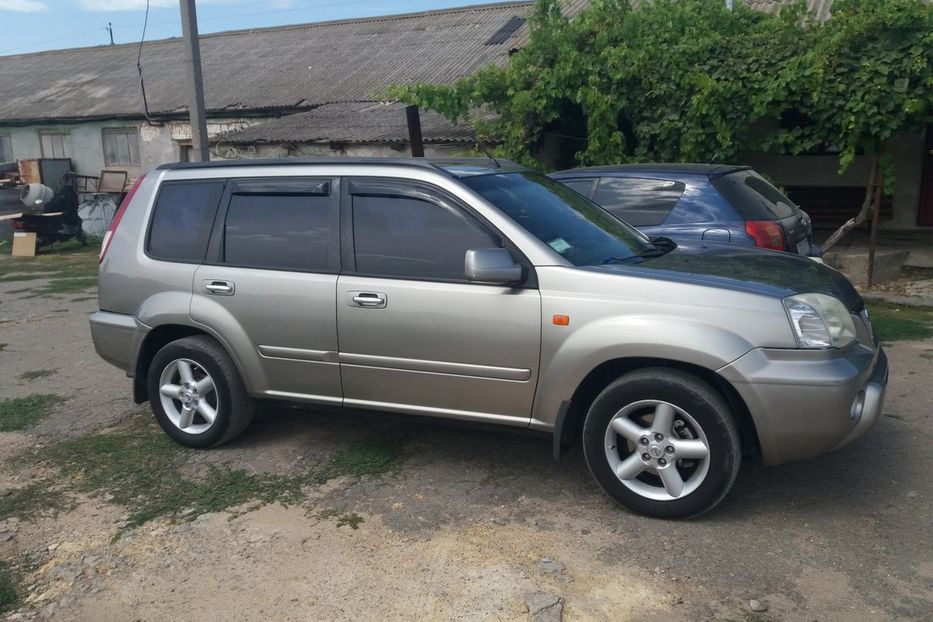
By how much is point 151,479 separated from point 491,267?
2.38 metres

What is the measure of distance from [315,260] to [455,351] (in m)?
1.02

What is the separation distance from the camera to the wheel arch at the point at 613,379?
4.00 meters

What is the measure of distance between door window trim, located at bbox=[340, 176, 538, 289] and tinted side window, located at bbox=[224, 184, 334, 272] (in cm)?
11

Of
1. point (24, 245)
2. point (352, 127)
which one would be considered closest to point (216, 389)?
point (352, 127)

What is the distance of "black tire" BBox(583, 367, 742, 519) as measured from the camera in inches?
154

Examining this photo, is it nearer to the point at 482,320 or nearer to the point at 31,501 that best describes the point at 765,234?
the point at 482,320

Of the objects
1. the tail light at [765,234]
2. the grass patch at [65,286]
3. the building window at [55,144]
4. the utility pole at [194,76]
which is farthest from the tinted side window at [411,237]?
the building window at [55,144]

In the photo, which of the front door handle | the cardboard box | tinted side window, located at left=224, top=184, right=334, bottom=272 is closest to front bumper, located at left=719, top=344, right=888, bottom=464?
the front door handle

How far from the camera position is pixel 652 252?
4902 millimetres

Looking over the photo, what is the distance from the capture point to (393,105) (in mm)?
15555

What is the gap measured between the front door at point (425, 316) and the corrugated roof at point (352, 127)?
801 cm

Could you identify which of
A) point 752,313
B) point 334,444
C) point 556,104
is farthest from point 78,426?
point 556,104

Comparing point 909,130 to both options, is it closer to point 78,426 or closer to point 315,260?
point 315,260

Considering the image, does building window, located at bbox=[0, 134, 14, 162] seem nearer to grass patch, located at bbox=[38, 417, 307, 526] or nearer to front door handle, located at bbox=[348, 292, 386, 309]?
grass patch, located at bbox=[38, 417, 307, 526]
